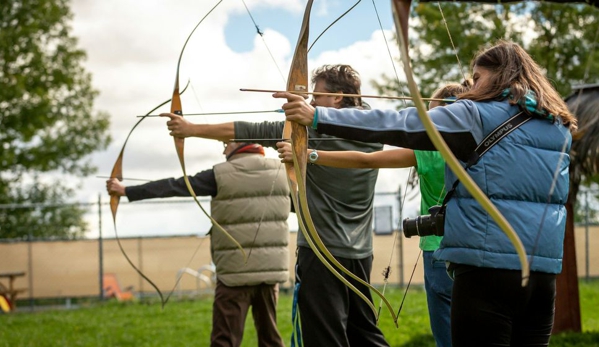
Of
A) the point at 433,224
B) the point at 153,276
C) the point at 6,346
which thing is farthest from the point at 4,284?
the point at 433,224

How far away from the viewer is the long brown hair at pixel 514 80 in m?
2.56

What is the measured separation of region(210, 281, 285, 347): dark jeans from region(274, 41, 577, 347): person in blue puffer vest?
7.38ft

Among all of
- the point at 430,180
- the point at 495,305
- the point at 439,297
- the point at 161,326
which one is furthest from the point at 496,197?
the point at 161,326

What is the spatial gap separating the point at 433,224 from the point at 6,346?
6292 mm

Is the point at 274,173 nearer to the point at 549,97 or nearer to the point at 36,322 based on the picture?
the point at 549,97

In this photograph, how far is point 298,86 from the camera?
2984 millimetres

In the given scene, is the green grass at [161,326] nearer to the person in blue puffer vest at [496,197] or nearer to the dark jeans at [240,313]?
the dark jeans at [240,313]

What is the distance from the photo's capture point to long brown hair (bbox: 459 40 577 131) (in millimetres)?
2562

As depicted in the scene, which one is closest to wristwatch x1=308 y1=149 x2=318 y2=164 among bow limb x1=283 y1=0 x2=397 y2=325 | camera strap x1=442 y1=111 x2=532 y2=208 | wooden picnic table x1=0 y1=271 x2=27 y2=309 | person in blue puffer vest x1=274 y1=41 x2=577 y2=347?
bow limb x1=283 y1=0 x2=397 y2=325

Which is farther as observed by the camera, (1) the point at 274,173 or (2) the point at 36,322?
(2) the point at 36,322

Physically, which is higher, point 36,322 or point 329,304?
point 329,304

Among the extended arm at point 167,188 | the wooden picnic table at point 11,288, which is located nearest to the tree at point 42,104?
the wooden picnic table at point 11,288

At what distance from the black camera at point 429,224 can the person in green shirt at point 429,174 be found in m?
0.35

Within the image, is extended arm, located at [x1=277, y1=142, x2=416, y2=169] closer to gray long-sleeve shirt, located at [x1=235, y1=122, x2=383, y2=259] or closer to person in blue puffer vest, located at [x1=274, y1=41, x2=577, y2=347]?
gray long-sleeve shirt, located at [x1=235, y1=122, x2=383, y2=259]
